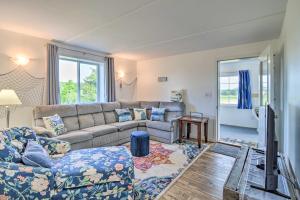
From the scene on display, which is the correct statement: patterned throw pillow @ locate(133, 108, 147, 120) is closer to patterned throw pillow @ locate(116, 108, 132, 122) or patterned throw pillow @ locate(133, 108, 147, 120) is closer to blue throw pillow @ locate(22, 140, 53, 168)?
patterned throw pillow @ locate(116, 108, 132, 122)

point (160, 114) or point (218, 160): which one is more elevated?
point (160, 114)

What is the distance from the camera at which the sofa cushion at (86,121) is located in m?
3.96

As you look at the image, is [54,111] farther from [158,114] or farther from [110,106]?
[158,114]

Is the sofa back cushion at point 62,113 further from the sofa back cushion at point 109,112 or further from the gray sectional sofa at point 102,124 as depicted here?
the sofa back cushion at point 109,112

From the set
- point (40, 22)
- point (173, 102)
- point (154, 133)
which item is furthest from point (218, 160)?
point (40, 22)

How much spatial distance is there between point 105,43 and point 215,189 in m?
3.63

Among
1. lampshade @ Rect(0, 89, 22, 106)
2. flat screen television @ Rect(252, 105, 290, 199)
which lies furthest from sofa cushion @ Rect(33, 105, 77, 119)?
flat screen television @ Rect(252, 105, 290, 199)

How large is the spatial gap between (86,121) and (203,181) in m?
2.88

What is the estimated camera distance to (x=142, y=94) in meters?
6.11

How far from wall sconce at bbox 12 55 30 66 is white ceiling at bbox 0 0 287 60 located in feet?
1.66

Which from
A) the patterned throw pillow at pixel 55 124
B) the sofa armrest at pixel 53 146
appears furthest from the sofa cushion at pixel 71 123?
the sofa armrest at pixel 53 146

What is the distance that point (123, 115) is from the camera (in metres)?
4.72

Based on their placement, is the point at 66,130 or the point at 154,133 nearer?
the point at 66,130

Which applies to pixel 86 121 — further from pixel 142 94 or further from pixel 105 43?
pixel 142 94
